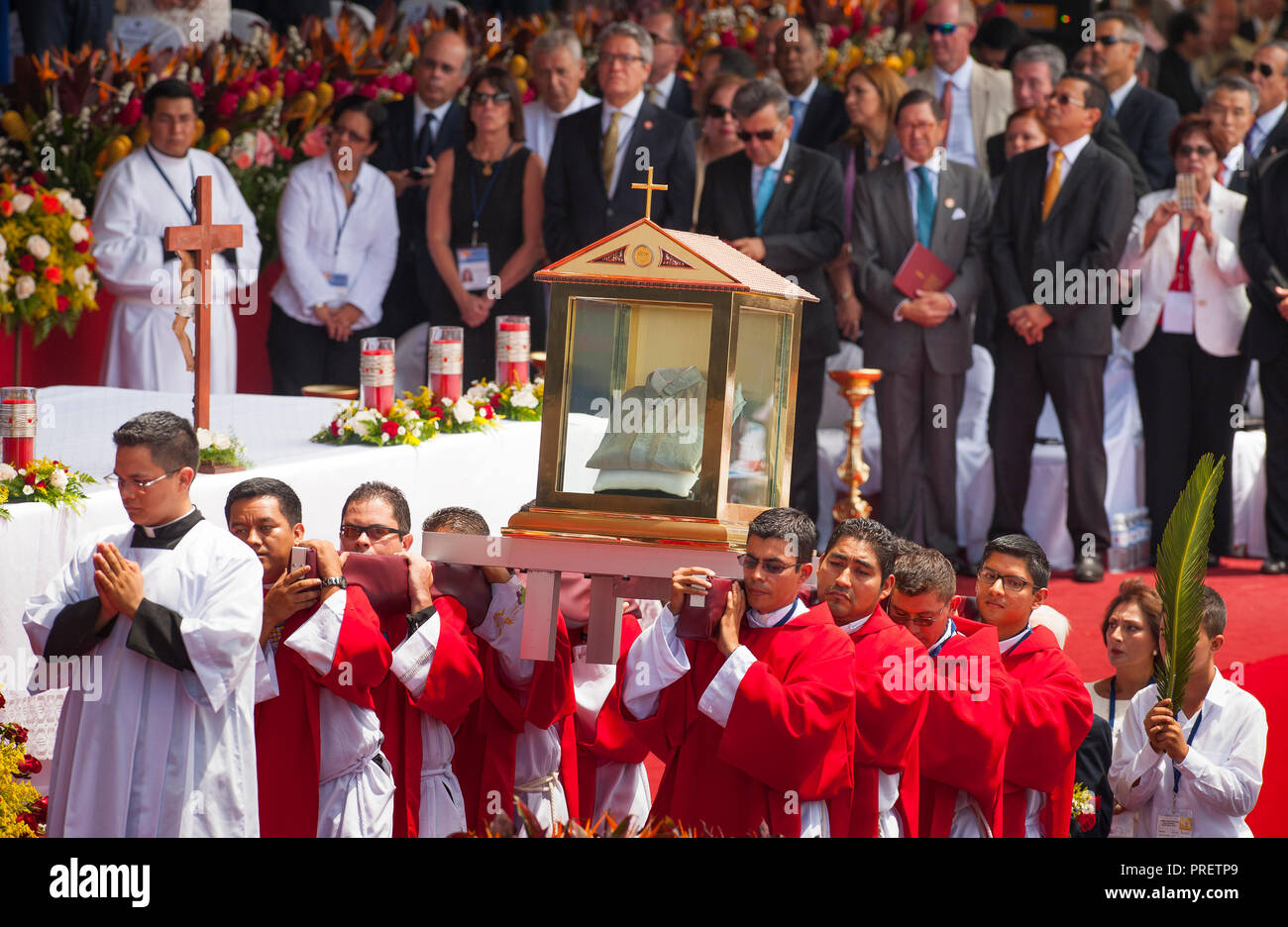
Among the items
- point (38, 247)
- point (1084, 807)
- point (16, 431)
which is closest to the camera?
point (1084, 807)

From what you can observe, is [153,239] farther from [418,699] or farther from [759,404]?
[759,404]

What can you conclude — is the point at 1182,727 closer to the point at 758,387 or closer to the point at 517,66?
the point at 758,387

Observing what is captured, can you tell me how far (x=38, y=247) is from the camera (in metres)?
8.29

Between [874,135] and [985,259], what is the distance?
3.53 ft

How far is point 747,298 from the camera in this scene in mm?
4410

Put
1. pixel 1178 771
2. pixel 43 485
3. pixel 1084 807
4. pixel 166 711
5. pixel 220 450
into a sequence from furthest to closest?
1. pixel 220 450
2. pixel 43 485
3. pixel 1084 807
4. pixel 1178 771
5. pixel 166 711

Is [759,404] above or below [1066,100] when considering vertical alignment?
below

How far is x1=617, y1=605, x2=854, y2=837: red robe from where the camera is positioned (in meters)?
4.87

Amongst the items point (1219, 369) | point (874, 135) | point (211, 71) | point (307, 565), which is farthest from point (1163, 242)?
point (307, 565)

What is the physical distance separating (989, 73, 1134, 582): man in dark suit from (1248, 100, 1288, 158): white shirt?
1492 millimetres

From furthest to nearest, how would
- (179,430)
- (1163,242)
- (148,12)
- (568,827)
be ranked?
(148,12)
(1163,242)
(179,430)
(568,827)

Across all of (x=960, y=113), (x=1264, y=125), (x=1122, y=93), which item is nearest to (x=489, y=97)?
(x=960, y=113)

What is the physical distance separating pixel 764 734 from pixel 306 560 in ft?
4.29

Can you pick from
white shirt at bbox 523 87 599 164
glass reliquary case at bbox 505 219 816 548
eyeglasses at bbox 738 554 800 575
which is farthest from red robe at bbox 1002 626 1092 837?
white shirt at bbox 523 87 599 164
